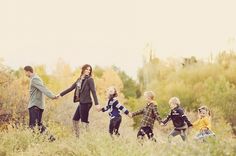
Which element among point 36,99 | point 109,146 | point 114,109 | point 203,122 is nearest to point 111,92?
point 114,109

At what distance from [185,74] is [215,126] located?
Result: 22510mm

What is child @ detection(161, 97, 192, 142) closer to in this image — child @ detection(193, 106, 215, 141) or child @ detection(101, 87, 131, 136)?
child @ detection(193, 106, 215, 141)

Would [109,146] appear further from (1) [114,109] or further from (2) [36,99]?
(2) [36,99]

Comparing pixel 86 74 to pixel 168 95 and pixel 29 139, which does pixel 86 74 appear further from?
pixel 168 95

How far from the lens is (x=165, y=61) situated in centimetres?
9812

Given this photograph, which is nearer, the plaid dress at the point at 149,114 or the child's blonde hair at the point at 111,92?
the child's blonde hair at the point at 111,92

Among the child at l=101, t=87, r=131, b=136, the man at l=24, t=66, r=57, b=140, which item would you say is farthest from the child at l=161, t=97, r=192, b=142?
the man at l=24, t=66, r=57, b=140

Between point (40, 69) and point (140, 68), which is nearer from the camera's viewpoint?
point (40, 69)

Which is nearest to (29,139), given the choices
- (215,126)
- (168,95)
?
(215,126)

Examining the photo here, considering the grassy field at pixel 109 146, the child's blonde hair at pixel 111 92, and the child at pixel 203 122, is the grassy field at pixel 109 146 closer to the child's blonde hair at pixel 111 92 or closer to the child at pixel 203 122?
the child's blonde hair at pixel 111 92

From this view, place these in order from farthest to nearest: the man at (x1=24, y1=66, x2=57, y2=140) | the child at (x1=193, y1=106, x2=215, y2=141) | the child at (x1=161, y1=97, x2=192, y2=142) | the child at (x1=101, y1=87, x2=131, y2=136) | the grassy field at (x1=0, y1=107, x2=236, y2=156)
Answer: the man at (x1=24, y1=66, x2=57, y2=140) → the child at (x1=101, y1=87, x2=131, y2=136) → the child at (x1=161, y1=97, x2=192, y2=142) → the child at (x1=193, y1=106, x2=215, y2=141) → the grassy field at (x1=0, y1=107, x2=236, y2=156)

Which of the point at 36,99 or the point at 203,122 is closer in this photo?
the point at 203,122

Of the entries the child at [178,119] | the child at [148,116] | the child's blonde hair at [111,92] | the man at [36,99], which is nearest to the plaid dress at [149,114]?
the child at [148,116]

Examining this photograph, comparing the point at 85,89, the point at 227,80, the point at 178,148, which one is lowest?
the point at 178,148
